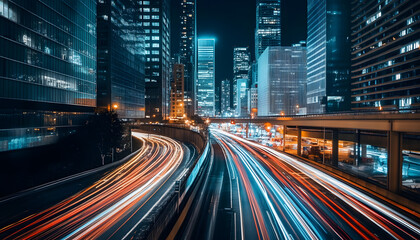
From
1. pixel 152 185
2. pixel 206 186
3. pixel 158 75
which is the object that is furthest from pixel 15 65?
pixel 158 75

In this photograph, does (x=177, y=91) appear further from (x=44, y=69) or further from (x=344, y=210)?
(x=344, y=210)

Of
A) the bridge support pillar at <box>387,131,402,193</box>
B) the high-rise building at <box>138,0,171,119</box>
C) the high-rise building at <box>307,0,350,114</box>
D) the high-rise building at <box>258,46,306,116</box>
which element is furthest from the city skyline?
the high-rise building at <box>258,46,306,116</box>

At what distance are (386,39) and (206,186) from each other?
82.6 meters

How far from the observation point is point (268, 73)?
15875 cm

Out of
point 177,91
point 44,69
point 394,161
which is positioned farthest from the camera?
point 177,91

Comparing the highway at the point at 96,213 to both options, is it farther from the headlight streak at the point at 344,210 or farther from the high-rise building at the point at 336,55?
the high-rise building at the point at 336,55

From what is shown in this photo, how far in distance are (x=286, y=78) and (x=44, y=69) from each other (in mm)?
145578

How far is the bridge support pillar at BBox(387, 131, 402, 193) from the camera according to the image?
18.7 meters

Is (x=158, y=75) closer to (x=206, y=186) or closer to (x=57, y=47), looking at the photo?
(x=57, y=47)

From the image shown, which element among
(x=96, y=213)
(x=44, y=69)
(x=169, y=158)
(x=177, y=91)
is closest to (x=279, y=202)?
(x=96, y=213)

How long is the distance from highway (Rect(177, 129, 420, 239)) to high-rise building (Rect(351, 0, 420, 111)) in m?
58.3

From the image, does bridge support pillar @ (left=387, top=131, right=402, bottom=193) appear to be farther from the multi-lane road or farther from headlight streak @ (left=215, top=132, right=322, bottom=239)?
headlight streak @ (left=215, top=132, right=322, bottom=239)

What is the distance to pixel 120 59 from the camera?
8381 cm

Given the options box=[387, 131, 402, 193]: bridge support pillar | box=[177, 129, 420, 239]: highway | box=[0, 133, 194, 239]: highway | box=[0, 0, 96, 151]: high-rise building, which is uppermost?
box=[0, 0, 96, 151]: high-rise building
